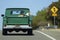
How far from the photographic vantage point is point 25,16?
28.5 meters

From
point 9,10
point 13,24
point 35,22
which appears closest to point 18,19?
point 13,24

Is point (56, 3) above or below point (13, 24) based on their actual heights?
above

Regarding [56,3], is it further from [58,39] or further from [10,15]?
[58,39]

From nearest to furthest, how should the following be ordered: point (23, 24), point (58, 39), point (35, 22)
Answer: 1. point (58, 39)
2. point (23, 24)
3. point (35, 22)

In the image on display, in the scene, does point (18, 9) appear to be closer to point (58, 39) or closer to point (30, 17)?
point (30, 17)

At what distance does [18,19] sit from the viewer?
28.0 metres

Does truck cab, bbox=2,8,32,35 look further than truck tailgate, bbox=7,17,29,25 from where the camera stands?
No

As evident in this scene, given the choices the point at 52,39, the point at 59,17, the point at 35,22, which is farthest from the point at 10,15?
the point at 35,22

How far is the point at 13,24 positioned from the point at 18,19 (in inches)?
27.1

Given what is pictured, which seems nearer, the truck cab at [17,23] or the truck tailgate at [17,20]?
the truck cab at [17,23]

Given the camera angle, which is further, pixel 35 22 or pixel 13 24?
pixel 35 22

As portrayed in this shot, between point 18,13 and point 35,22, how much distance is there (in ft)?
263

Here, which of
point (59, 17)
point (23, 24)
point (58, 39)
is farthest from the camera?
point (59, 17)

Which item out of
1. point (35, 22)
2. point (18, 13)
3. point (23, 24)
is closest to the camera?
point (23, 24)
